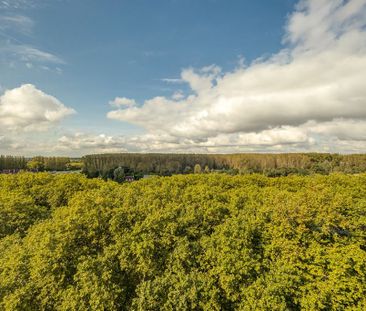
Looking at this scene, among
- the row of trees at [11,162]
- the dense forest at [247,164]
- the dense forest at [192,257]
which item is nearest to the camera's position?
the dense forest at [192,257]

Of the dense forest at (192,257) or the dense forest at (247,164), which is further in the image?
the dense forest at (247,164)

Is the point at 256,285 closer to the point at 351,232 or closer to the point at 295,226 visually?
the point at 295,226

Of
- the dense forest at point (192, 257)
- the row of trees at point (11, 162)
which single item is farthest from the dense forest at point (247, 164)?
the dense forest at point (192, 257)

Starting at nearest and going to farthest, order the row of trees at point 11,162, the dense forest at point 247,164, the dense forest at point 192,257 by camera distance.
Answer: the dense forest at point 192,257 → the dense forest at point 247,164 → the row of trees at point 11,162

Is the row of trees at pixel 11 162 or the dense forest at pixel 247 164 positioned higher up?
the row of trees at pixel 11 162

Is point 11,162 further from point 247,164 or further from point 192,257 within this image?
point 192,257

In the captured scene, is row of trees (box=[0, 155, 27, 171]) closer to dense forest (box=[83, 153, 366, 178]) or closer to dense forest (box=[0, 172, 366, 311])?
dense forest (box=[83, 153, 366, 178])

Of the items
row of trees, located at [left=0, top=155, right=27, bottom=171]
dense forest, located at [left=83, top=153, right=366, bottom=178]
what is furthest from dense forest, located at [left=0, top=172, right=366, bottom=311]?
row of trees, located at [left=0, top=155, right=27, bottom=171]

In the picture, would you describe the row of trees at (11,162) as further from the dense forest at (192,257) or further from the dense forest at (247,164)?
the dense forest at (192,257)
